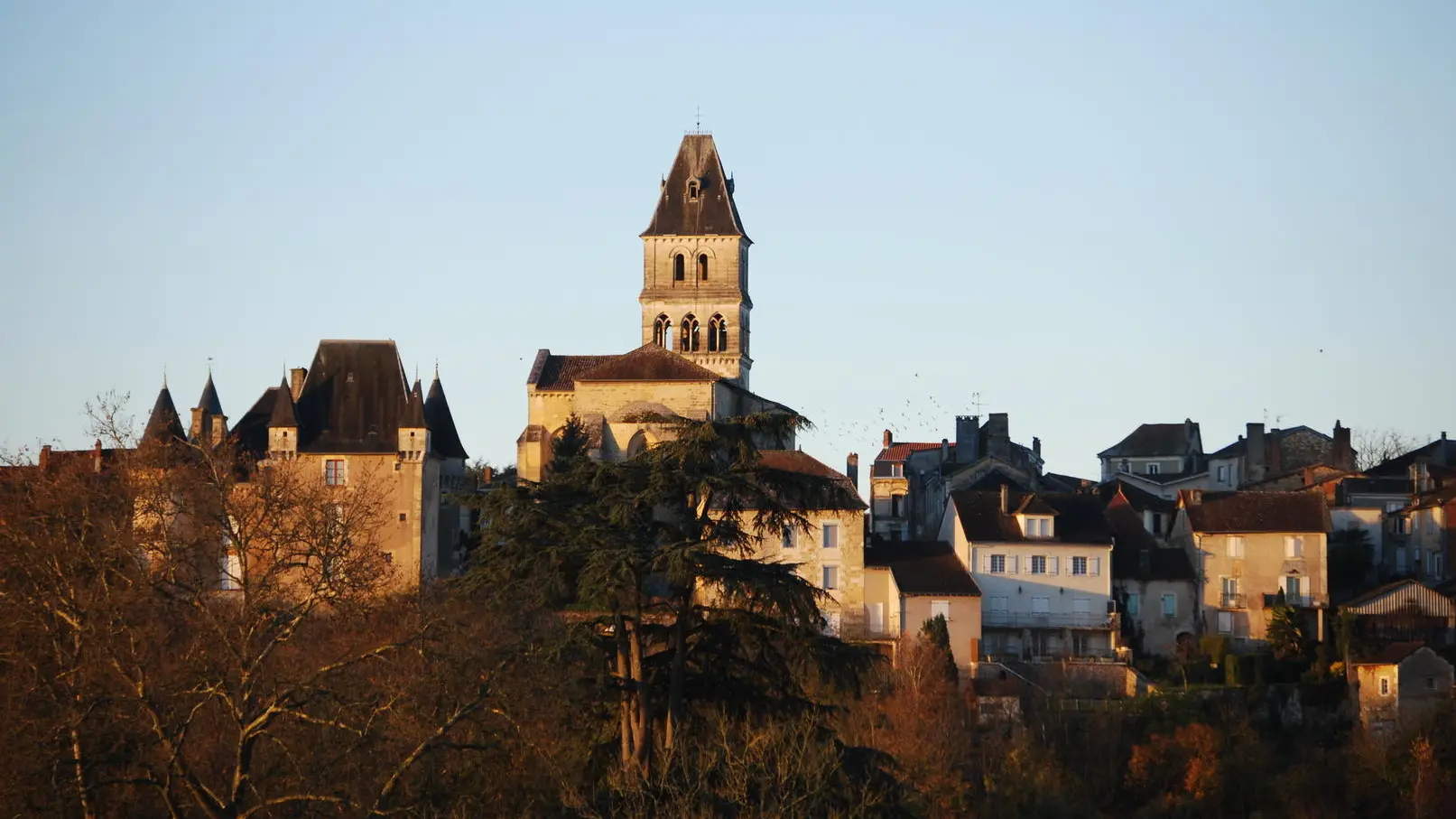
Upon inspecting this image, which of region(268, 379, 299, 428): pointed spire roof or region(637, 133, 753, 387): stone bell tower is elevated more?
region(637, 133, 753, 387): stone bell tower

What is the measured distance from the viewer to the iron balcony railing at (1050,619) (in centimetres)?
5891

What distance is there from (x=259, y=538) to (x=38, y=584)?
2.79m

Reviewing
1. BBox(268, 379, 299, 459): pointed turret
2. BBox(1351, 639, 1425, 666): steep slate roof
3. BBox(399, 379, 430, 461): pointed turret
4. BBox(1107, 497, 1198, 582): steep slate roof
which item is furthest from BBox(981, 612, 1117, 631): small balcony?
BBox(268, 379, 299, 459): pointed turret

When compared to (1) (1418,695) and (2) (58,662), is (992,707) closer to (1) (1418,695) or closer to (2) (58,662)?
(1) (1418,695)

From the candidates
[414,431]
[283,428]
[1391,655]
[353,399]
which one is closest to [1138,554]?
[1391,655]

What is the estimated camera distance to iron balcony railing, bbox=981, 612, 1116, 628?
Result: 58906mm

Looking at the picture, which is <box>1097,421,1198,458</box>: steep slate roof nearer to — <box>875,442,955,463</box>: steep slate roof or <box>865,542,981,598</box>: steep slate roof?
<box>875,442,955,463</box>: steep slate roof

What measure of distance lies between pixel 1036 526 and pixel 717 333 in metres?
26.2

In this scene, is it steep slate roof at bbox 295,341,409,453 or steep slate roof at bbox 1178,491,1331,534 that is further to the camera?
steep slate roof at bbox 295,341,409,453

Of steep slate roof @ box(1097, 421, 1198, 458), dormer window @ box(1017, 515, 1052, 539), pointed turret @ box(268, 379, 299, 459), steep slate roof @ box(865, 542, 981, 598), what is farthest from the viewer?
steep slate roof @ box(1097, 421, 1198, 458)

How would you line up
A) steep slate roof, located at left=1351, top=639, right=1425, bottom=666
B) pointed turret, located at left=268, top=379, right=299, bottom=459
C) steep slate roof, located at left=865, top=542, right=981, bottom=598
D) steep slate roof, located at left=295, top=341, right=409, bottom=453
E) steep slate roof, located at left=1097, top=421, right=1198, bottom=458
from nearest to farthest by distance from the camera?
steep slate roof, located at left=1351, top=639, right=1425, bottom=666, steep slate roof, located at left=865, top=542, right=981, bottom=598, pointed turret, located at left=268, top=379, right=299, bottom=459, steep slate roof, located at left=295, top=341, right=409, bottom=453, steep slate roof, located at left=1097, top=421, right=1198, bottom=458

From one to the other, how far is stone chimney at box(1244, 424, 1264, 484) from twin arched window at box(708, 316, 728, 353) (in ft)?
67.5

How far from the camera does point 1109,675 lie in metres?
55.4

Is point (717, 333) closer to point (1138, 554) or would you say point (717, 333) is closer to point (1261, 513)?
point (1138, 554)
